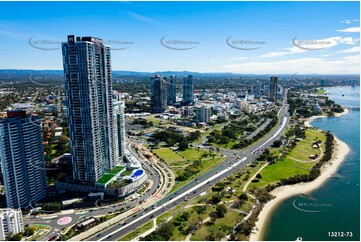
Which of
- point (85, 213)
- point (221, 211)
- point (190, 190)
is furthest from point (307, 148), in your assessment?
point (85, 213)

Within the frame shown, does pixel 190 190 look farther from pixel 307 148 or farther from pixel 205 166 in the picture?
pixel 307 148

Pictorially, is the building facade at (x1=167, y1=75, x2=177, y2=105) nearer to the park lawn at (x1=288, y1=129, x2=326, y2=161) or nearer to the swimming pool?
the park lawn at (x1=288, y1=129, x2=326, y2=161)

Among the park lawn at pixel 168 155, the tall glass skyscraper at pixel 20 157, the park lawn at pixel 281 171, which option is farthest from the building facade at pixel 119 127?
the park lawn at pixel 281 171

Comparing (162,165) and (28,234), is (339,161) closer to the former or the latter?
(162,165)

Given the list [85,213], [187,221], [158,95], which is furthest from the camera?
[158,95]

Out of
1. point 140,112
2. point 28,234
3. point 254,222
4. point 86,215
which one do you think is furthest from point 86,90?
point 140,112

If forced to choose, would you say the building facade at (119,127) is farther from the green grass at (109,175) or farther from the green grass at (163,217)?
the green grass at (163,217)

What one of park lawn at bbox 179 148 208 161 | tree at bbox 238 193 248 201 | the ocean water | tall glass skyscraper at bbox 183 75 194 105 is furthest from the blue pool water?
tall glass skyscraper at bbox 183 75 194 105
